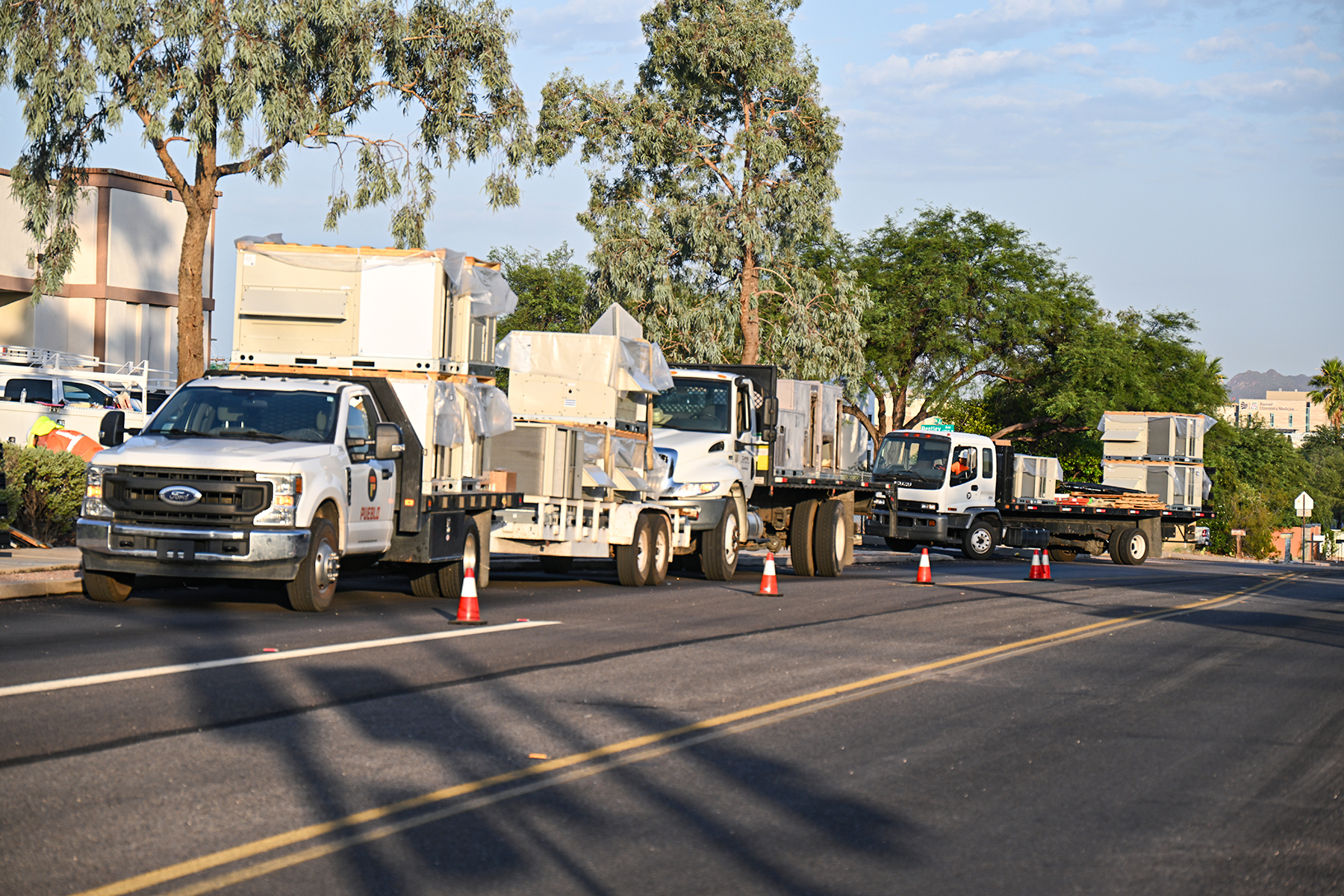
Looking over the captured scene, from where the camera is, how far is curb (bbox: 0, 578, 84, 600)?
577 inches

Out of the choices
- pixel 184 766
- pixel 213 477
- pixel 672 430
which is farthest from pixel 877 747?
pixel 672 430

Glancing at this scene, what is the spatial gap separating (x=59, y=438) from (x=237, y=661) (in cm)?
1537

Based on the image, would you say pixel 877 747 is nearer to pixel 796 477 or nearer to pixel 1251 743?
pixel 1251 743

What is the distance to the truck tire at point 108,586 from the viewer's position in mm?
14273

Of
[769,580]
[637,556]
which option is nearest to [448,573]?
[637,556]

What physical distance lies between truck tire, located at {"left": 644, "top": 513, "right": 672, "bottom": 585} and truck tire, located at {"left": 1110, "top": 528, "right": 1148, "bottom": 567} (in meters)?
21.4

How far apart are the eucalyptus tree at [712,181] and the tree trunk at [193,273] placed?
37.8ft

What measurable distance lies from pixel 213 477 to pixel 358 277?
10.7ft

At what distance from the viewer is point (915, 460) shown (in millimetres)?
35750

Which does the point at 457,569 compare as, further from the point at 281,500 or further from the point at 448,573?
the point at 281,500

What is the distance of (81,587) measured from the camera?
50.5 ft

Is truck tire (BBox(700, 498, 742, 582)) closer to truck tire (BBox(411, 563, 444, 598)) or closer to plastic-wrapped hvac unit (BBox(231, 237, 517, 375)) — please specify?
truck tire (BBox(411, 563, 444, 598))

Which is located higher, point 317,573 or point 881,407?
point 881,407

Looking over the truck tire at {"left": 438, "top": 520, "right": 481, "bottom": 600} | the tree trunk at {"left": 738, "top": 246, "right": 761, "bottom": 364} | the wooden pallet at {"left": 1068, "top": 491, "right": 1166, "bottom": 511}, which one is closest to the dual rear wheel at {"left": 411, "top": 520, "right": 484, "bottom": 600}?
the truck tire at {"left": 438, "top": 520, "right": 481, "bottom": 600}
